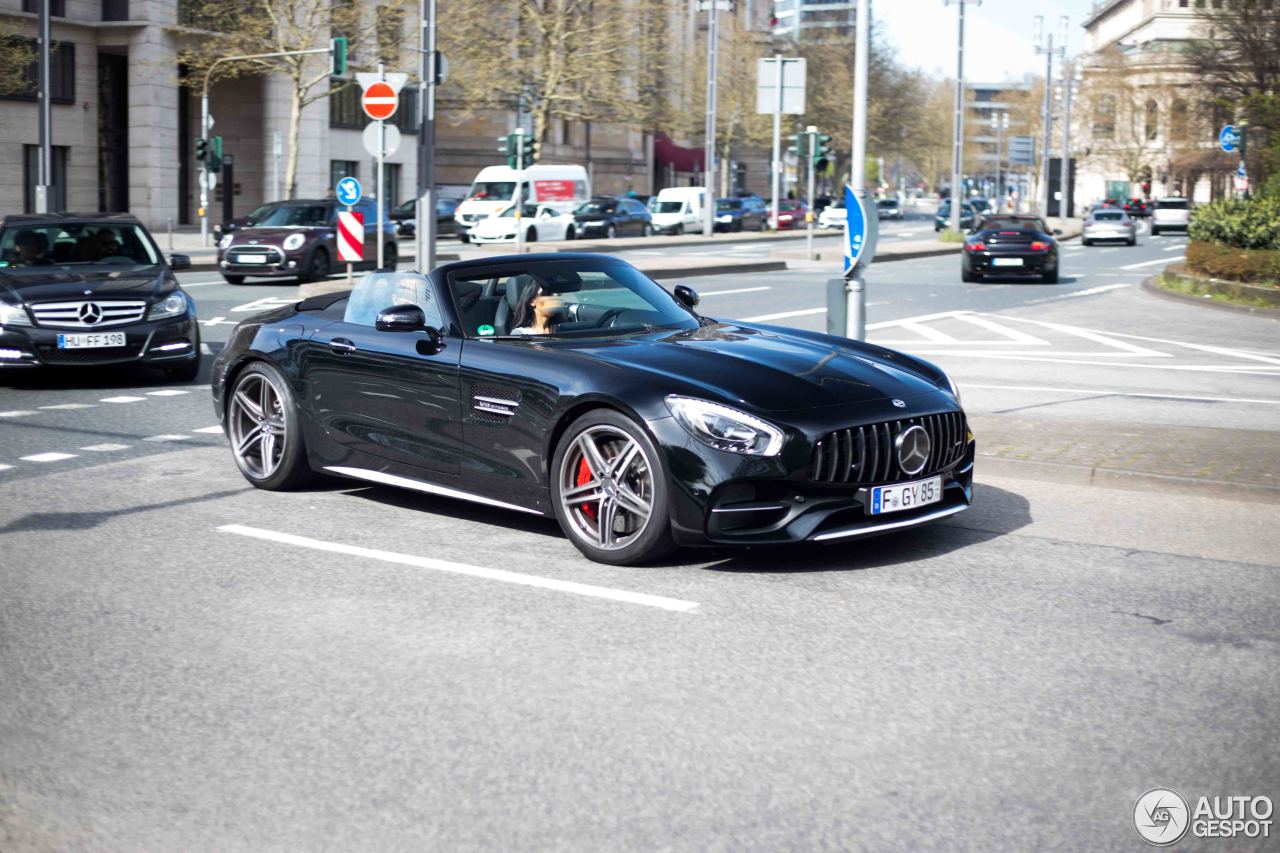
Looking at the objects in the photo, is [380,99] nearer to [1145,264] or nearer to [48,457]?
[48,457]

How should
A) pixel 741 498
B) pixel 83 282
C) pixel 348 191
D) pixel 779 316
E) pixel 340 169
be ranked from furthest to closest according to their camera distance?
pixel 340 169 → pixel 348 191 → pixel 779 316 → pixel 83 282 → pixel 741 498

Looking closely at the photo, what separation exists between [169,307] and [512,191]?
42290mm

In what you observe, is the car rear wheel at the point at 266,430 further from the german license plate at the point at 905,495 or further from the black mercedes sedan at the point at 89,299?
the black mercedes sedan at the point at 89,299

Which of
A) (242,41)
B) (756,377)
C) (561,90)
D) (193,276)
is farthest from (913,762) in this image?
(561,90)

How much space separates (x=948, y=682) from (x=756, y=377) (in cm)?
214

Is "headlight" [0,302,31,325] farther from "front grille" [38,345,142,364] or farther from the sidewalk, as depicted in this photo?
the sidewalk

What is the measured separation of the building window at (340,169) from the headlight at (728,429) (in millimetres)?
59777

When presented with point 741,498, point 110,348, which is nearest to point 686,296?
point 741,498

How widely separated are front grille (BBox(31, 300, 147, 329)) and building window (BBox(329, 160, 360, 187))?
51.9 metres

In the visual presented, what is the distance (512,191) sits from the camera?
55.9 metres

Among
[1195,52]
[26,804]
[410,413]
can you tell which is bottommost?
[26,804]

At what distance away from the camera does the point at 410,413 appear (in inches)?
314

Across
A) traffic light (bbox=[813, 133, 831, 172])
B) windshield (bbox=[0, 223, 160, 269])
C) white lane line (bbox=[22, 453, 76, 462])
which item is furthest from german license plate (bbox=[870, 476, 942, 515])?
traffic light (bbox=[813, 133, 831, 172])

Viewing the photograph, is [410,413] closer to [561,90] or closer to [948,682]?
[948,682]
